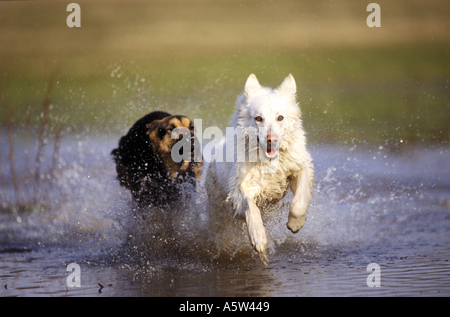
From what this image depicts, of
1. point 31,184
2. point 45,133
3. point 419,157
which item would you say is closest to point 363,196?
point 419,157

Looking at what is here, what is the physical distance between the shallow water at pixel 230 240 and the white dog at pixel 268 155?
58 cm

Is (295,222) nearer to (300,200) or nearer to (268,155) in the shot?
(300,200)

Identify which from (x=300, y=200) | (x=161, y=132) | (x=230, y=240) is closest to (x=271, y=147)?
(x=300, y=200)

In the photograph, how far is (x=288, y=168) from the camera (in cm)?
431

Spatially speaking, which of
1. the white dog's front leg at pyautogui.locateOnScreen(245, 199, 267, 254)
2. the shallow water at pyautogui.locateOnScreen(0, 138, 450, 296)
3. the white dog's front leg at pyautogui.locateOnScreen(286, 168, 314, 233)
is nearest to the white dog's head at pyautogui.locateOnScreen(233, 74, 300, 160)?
the white dog's front leg at pyautogui.locateOnScreen(286, 168, 314, 233)

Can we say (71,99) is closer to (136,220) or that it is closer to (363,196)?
(136,220)

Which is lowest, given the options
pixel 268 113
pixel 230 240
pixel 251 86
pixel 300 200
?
pixel 230 240

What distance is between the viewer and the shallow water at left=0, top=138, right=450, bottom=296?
3838 millimetres

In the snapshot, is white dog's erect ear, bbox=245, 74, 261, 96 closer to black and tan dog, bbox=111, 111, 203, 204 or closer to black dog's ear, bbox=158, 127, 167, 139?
black and tan dog, bbox=111, 111, 203, 204

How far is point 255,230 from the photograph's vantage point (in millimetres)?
3770

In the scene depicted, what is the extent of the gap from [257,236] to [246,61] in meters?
6.49

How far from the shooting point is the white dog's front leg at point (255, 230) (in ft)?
12.1

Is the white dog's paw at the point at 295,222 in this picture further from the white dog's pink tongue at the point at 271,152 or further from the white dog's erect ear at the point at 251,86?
the white dog's erect ear at the point at 251,86

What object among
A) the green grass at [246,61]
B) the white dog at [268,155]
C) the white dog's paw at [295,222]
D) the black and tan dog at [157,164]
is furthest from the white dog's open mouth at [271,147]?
the green grass at [246,61]
